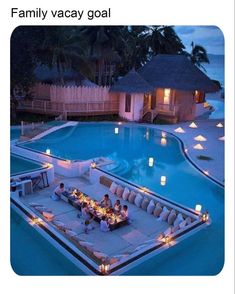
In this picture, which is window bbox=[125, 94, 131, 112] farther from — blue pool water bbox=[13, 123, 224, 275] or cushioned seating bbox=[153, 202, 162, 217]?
cushioned seating bbox=[153, 202, 162, 217]

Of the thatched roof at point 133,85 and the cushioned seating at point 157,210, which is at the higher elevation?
the thatched roof at point 133,85

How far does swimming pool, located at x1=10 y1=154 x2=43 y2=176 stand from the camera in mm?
13941

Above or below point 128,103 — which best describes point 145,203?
below

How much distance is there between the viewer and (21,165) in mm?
14719

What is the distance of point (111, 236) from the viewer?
1012 centimetres

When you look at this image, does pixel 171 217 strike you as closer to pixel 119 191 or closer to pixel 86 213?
pixel 119 191

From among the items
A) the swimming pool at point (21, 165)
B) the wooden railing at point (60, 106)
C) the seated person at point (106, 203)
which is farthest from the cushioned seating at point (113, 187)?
the wooden railing at point (60, 106)

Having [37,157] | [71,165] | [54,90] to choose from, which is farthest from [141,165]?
[54,90]

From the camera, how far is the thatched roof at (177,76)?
25.6 m

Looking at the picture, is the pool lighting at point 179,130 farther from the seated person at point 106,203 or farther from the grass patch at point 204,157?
the seated person at point 106,203

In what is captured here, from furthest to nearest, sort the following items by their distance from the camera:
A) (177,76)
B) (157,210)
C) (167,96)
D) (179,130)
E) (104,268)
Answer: (167,96)
(177,76)
(179,130)
(157,210)
(104,268)

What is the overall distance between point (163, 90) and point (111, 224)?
1821cm

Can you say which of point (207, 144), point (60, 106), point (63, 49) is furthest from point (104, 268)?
point (63, 49)
